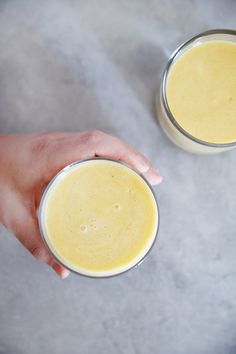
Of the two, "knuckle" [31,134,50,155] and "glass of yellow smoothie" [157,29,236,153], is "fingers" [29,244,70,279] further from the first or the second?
"glass of yellow smoothie" [157,29,236,153]

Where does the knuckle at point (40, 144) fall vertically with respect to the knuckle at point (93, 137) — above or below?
below

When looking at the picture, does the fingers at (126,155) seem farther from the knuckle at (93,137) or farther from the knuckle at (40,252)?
the knuckle at (40,252)

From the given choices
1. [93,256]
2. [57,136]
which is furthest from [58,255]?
[57,136]

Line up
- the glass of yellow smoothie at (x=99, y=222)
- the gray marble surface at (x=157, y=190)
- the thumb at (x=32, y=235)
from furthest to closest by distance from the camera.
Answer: the gray marble surface at (x=157, y=190), the thumb at (x=32, y=235), the glass of yellow smoothie at (x=99, y=222)

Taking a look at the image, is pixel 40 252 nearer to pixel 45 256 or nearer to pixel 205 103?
pixel 45 256

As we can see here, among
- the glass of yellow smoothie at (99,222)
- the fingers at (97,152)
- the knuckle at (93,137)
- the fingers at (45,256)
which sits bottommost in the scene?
the fingers at (45,256)

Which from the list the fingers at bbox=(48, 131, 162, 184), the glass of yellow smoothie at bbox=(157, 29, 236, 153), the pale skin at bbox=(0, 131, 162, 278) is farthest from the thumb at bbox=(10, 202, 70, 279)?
the glass of yellow smoothie at bbox=(157, 29, 236, 153)

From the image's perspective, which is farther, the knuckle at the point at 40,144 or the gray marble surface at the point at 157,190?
the gray marble surface at the point at 157,190

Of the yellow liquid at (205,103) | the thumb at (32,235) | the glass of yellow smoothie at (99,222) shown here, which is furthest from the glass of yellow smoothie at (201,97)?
the thumb at (32,235)
